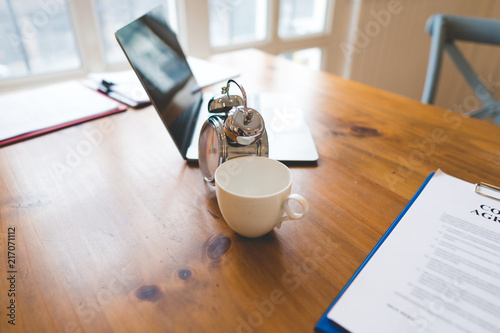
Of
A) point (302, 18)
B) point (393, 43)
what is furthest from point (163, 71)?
point (393, 43)

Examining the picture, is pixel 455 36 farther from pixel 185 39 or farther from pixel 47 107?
pixel 47 107

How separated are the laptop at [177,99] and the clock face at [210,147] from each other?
8 cm

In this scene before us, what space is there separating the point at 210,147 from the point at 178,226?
12 cm

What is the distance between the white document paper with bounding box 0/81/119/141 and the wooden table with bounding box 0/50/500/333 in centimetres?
5

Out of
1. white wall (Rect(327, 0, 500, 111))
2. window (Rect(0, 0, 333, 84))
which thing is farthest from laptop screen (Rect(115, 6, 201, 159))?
white wall (Rect(327, 0, 500, 111))

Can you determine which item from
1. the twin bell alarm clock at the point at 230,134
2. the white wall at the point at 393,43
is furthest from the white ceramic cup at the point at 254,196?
the white wall at the point at 393,43

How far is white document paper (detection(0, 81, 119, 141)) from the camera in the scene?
2.24ft

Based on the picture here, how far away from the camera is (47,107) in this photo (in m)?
0.76

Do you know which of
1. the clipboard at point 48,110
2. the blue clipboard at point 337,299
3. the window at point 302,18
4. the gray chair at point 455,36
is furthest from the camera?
the window at point 302,18

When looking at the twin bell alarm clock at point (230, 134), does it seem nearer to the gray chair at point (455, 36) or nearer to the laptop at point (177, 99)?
the laptop at point (177, 99)

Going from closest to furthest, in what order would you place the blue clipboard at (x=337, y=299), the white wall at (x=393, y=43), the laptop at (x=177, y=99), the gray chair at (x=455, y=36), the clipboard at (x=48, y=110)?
the blue clipboard at (x=337, y=299) → the laptop at (x=177, y=99) → the clipboard at (x=48, y=110) → the gray chair at (x=455, y=36) → the white wall at (x=393, y=43)

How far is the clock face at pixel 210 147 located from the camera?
1.48 ft

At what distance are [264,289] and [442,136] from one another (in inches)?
21.2

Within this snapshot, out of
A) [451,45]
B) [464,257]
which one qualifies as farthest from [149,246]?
[451,45]
